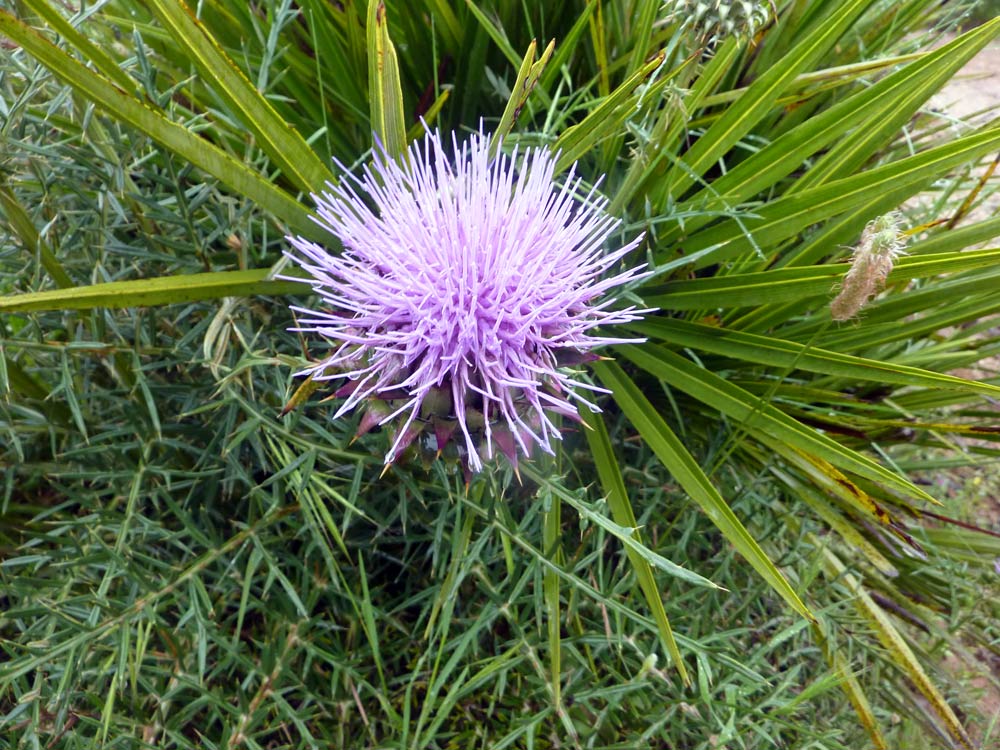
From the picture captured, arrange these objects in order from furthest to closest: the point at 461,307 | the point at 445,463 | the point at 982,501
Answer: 1. the point at 982,501
2. the point at 445,463
3. the point at 461,307

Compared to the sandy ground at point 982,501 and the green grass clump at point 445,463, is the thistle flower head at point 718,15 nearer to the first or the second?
the green grass clump at point 445,463

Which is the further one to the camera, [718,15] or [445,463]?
[445,463]

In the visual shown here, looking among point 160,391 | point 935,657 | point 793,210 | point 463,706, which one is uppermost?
point 793,210

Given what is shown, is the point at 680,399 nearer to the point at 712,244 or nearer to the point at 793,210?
the point at 712,244

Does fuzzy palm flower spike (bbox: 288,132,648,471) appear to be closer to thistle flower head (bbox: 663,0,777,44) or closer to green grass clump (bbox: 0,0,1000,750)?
green grass clump (bbox: 0,0,1000,750)

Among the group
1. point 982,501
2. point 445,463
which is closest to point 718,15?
point 445,463

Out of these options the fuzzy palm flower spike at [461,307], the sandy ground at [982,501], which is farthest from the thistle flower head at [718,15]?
the sandy ground at [982,501]

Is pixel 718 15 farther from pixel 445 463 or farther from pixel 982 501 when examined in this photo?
pixel 982 501

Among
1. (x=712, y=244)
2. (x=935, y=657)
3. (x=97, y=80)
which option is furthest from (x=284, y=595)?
(x=935, y=657)

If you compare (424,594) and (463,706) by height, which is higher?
(424,594)
